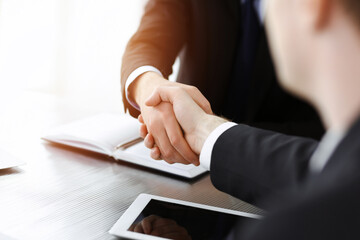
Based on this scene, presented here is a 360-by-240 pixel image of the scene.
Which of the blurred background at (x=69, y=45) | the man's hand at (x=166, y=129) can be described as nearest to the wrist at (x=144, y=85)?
the man's hand at (x=166, y=129)

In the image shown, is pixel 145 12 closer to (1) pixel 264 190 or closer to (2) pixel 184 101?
(2) pixel 184 101

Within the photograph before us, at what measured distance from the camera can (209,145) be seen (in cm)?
101

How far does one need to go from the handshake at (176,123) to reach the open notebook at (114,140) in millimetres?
25

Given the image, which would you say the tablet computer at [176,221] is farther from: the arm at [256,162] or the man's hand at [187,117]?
the man's hand at [187,117]

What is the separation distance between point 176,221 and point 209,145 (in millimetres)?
237

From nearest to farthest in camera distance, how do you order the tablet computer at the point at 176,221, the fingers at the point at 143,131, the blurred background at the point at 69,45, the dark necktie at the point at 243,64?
the tablet computer at the point at 176,221
the fingers at the point at 143,131
the dark necktie at the point at 243,64
the blurred background at the point at 69,45

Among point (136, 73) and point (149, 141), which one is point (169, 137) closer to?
point (149, 141)

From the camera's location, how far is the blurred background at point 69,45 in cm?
350

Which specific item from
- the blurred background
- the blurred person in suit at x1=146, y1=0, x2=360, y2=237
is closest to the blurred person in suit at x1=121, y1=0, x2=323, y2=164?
the blurred person in suit at x1=146, y1=0, x2=360, y2=237

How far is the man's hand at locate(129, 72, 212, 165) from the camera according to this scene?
111 centimetres

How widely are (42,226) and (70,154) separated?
0.37 m

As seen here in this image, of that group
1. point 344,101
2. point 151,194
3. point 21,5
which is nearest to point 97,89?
point 21,5

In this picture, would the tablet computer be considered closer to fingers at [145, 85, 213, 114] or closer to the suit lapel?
fingers at [145, 85, 213, 114]

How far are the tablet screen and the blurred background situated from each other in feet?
8.86
